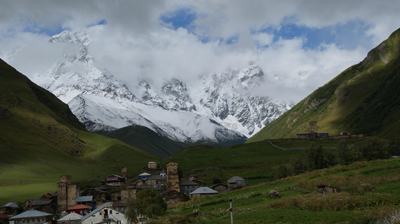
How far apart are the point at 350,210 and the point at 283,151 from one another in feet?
405

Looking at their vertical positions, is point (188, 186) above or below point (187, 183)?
below

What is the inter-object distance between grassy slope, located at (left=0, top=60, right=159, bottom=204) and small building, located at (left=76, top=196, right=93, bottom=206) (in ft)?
58.1

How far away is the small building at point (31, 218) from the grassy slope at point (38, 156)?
2493 centimetres

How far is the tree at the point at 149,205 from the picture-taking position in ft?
187

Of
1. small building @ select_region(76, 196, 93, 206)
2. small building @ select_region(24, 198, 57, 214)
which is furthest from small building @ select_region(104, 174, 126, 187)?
small building @ select_region(24, 198, 57, 214)

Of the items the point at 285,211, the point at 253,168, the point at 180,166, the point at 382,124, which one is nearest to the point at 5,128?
the point at 180,166

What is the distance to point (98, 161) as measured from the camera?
587ft

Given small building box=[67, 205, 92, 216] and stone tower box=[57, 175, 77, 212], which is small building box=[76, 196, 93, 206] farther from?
small building box=[67, 205, 92, 216]

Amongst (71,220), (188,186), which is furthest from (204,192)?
(188,186)

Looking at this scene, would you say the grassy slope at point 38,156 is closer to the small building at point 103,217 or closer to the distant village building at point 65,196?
the distant village building at point 65,196

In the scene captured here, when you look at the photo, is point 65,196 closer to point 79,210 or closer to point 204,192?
point 79,210

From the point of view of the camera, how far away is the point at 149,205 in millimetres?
59344

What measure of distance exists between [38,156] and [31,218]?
86184 millimetres

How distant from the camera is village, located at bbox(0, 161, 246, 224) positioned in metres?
70.2
